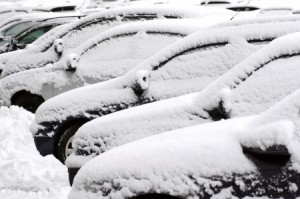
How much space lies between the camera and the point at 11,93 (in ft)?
26.6

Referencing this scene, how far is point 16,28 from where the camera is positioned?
12930mm

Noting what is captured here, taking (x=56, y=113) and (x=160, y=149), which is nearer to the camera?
(x=160, y=149)

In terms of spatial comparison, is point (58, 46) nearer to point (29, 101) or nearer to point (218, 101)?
point (29, 101)

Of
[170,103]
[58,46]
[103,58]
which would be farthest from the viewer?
[58,46]

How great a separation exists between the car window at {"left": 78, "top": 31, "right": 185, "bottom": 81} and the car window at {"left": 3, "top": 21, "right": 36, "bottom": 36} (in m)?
5.83

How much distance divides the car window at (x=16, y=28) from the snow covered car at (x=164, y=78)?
23.0ft

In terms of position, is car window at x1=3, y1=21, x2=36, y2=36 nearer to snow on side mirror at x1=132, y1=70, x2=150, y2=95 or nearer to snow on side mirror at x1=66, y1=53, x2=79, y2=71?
snow on side mirror at x1=66, y1=53, x2=79, y2=71

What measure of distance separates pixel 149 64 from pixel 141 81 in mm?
269

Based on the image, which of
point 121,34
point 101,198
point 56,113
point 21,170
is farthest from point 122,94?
point 101,198

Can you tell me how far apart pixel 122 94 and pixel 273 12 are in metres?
6.97

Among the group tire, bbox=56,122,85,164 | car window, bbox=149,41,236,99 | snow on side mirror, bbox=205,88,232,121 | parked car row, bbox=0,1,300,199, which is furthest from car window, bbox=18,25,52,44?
snow on side mirror, bbox=205,88,232,121

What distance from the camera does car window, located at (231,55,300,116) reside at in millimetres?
4094

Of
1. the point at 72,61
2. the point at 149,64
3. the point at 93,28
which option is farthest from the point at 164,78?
the point at 93,28

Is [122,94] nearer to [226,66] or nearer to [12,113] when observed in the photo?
[226,66]
